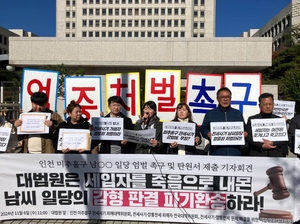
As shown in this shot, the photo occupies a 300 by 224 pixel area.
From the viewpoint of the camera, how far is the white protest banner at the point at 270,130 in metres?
4.23

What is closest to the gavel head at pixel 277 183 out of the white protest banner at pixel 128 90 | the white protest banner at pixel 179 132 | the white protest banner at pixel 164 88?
the white protest banner at pixel 179 132

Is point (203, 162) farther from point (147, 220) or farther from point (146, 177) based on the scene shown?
point (147, 220)

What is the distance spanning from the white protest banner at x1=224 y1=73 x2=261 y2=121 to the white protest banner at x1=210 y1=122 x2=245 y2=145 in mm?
1661

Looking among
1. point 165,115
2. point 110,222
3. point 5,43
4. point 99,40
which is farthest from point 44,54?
point 5,43

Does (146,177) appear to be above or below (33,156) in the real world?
below

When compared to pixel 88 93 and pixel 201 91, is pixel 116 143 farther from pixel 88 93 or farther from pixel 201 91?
pixel 201 91

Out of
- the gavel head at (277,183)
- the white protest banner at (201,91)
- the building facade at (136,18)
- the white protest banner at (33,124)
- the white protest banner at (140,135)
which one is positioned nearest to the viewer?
the gavel head at (277,183)

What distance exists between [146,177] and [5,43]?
76.5 metres

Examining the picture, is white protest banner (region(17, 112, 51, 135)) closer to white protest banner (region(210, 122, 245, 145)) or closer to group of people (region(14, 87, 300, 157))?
group of people (region(14, 87, 300, 157))

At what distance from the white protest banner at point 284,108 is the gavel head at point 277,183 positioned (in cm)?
200

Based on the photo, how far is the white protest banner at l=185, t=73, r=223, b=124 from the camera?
5887 millimetres

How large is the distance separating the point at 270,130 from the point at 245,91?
1732mm

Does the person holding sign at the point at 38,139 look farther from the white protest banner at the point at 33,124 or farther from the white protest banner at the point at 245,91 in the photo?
the white protest banner at the point at 245,91

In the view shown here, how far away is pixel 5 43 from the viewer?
71.2 meters
